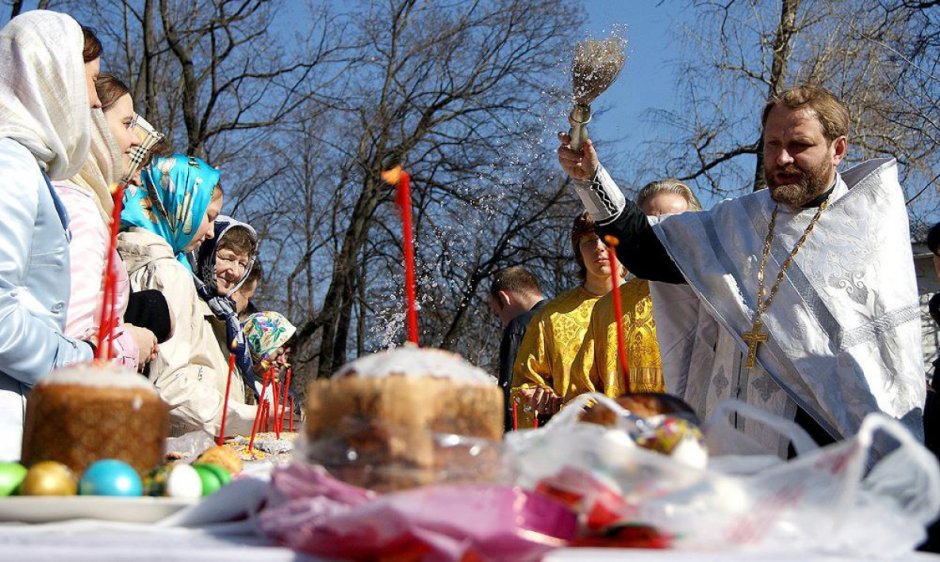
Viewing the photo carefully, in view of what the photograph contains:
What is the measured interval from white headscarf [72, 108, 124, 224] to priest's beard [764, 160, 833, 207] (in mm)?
2052

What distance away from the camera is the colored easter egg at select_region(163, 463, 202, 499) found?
1.39m

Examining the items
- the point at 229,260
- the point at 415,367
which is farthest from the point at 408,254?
the point at 229,260

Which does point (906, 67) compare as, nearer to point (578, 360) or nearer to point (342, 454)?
point (578, 360)

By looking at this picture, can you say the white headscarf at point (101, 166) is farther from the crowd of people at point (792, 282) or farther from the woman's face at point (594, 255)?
the woman's face at point (594, 255)

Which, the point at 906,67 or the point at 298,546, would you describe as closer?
the point at 298,546

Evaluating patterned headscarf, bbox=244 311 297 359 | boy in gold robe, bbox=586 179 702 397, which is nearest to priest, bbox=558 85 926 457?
boy in gold robe, bbox=586 179 702 397

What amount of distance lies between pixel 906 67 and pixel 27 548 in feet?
39.3

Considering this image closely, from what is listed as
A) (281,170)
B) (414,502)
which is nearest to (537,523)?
(414,502)

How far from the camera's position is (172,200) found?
4375mm

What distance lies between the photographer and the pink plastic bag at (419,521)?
0.99 meters

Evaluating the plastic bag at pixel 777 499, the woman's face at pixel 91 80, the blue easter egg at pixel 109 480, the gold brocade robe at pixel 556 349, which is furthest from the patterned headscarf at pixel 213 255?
the plastic bag at pixel 777 499

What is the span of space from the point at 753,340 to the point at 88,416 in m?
2.29

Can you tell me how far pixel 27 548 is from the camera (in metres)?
1.06

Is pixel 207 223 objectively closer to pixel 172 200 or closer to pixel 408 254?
pixel 172 200
